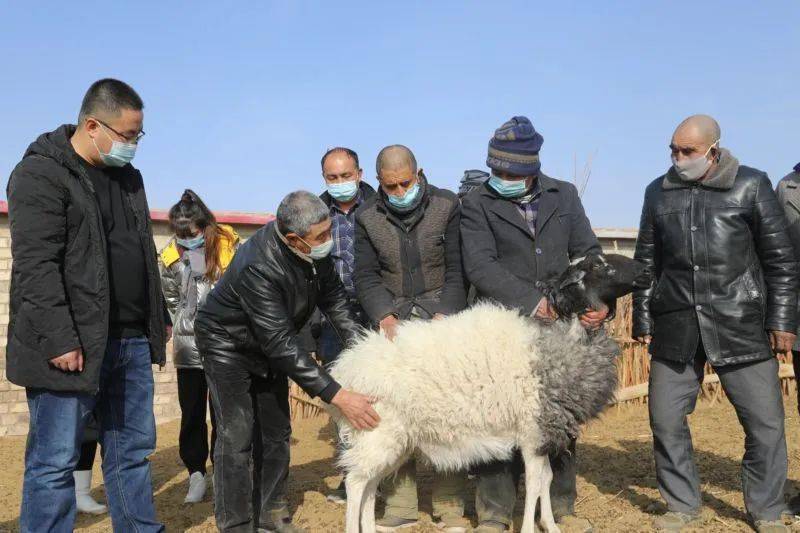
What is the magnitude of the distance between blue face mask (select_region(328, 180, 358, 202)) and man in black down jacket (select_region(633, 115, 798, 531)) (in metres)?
2.35

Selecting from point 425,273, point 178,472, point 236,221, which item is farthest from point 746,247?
point 236,221

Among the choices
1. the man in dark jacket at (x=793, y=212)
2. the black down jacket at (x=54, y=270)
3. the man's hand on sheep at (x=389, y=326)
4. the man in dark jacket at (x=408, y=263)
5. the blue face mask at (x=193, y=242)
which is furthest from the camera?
the blue face mask at (x=193, y=242)

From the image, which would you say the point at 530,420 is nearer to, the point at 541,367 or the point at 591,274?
the point at 541,367

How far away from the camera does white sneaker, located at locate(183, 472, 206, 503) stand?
5.81m

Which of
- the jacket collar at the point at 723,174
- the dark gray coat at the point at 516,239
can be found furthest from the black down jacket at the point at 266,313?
the jacket collar at the point at 723,174

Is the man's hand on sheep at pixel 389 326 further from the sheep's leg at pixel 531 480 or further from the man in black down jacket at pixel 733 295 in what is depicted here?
the man in black down jacket at pixel 733 295

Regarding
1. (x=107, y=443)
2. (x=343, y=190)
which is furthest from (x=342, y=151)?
(x=107, y=443)

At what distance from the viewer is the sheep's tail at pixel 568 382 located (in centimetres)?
424

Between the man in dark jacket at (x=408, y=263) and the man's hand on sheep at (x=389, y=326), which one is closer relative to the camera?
the man's hand on sheep at (x=389, y=326)

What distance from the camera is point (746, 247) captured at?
15.3 feet

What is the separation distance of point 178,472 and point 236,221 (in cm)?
366

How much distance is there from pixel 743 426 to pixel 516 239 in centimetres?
195

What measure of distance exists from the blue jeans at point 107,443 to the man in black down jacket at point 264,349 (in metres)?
0.41

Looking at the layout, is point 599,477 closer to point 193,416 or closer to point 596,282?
point 596,282
